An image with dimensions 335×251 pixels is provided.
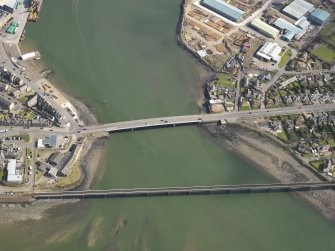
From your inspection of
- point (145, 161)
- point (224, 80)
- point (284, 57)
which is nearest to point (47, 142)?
point (145, 161)

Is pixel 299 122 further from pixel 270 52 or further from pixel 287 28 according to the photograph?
pixel 287 28

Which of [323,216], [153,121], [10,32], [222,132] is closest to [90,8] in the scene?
[10,32]

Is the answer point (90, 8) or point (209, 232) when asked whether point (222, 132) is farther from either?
point (90, 8)

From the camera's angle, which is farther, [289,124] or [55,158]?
[289,124]

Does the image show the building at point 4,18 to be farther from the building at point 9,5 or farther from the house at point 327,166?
the house at point 327,166

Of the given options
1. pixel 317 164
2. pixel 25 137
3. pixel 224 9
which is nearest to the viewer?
pixel 25 137

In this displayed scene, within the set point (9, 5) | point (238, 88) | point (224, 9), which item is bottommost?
point (9, 5)

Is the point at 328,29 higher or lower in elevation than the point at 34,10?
higher

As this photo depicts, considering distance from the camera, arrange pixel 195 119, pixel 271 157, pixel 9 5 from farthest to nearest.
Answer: pixel 9 5, pixel 195 119, pixel 271 157
